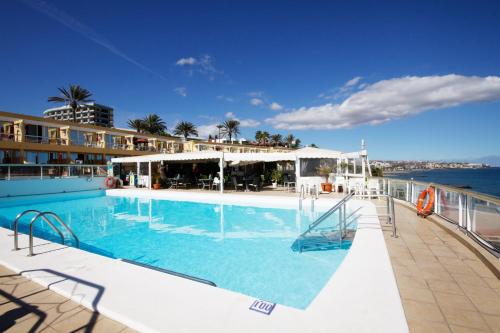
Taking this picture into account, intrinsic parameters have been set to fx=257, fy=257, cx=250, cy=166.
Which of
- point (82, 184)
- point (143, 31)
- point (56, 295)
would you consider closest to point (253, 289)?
point (56, 295)

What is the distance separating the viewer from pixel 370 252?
14.3 feet

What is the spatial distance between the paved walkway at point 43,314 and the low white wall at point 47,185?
15.8 meters

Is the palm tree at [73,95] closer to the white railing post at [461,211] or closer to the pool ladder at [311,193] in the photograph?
the pool ladder at [311,193]

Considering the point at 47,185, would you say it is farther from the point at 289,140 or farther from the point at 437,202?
the point at 289,140

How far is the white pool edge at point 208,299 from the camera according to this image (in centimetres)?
243

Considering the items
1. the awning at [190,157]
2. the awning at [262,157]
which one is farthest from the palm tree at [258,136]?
the awning at [262,157]

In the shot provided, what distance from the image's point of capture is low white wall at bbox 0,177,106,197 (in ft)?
49.2

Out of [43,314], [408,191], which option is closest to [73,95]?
[43,314]

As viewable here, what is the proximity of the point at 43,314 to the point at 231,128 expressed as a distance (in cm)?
5568

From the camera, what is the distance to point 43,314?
107 inches

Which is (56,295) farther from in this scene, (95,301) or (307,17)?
(307,17)

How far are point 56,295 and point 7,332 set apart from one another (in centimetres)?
76

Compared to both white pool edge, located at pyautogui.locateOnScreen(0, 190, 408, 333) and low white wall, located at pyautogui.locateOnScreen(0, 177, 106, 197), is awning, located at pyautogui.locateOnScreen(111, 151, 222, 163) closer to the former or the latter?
low white wall, located at pyautogui.locateOnScreen(0, 177, 106, 197)

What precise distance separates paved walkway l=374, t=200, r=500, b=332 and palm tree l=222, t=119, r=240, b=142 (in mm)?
53364
